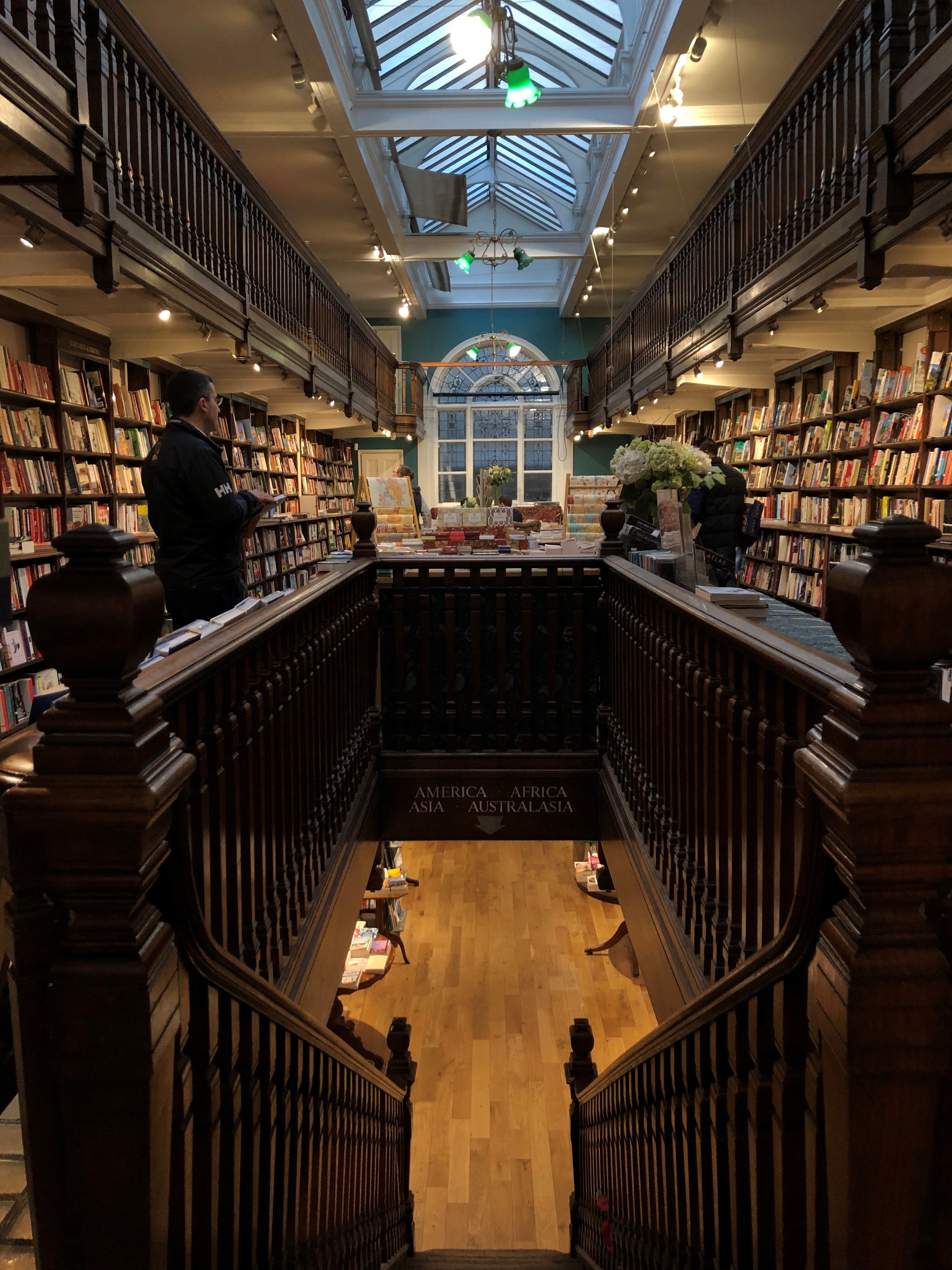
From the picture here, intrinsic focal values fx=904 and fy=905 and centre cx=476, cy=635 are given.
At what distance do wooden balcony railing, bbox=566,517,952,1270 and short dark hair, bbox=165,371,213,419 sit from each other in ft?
6.54

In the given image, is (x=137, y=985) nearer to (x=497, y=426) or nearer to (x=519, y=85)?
(x=519, y=85)

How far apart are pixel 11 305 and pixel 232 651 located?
4.10m

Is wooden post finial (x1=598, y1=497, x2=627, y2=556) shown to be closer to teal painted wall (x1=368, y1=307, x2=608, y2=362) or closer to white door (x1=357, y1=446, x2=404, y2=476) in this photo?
white door (x1=357, y1=446, x2=404, y2=476)

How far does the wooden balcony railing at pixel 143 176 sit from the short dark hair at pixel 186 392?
0.95 metres

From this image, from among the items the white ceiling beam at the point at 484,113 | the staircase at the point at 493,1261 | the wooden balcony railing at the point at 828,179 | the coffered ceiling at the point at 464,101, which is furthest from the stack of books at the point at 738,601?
the white ceiling beam at the point at 484,113

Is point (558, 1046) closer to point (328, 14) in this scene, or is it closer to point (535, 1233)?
point (535, 1233)

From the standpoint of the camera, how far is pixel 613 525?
13.4 feet

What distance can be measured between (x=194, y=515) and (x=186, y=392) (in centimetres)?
45

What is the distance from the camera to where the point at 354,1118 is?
2.48 metres

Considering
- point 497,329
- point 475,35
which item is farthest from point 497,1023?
point 497,329

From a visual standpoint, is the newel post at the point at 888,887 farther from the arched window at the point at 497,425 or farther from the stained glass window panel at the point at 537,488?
the stained glass window panel at the point at 537,488

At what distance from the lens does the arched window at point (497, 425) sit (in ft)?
57.4

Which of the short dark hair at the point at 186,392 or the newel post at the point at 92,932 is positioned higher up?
the short dark hair at the point at 186,392

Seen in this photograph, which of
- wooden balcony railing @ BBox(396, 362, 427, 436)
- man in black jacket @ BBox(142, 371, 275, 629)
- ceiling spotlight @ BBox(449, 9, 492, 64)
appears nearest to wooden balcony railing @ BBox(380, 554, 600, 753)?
man in black jacket @ BBox(142, 371, 275, 629)
